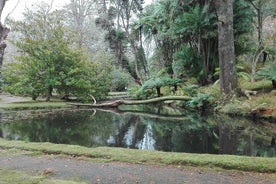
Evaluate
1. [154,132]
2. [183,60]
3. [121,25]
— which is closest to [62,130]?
[154,132]

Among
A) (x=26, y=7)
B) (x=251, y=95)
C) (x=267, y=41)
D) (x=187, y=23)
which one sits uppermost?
(x=26, y=7)

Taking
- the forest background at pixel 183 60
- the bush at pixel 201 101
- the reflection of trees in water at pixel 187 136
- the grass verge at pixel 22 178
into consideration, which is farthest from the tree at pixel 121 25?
the grass verge at pixel 22 178

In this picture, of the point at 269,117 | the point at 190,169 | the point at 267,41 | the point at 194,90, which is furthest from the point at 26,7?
the point at 190,169

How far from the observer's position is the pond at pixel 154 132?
24.2 ft

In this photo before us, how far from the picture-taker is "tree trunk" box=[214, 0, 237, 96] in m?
13.0

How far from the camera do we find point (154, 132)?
9.53 meters

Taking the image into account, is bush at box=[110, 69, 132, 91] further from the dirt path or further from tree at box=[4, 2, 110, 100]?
the dirt path

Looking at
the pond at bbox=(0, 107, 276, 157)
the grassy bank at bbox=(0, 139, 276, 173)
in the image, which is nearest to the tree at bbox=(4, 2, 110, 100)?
the pond at bbox=(0, 107, 276, 157)

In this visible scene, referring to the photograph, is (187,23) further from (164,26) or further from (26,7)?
(26,7)

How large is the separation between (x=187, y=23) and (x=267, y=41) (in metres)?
4.62

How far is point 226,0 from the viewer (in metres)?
13.0

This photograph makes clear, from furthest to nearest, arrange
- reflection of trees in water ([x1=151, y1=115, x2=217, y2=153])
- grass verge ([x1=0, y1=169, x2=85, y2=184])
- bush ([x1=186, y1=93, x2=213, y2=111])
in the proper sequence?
bush ([x1=186, y1=93, x2=213, y2=111])
reflection of trees in water ([x1=151, y1=115, x2=217, y2=153])
grass verge ([x1=0, y1=169, x2=85, y2=184])

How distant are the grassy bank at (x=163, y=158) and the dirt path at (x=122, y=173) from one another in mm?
237

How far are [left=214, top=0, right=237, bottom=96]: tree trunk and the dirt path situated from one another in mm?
9042
